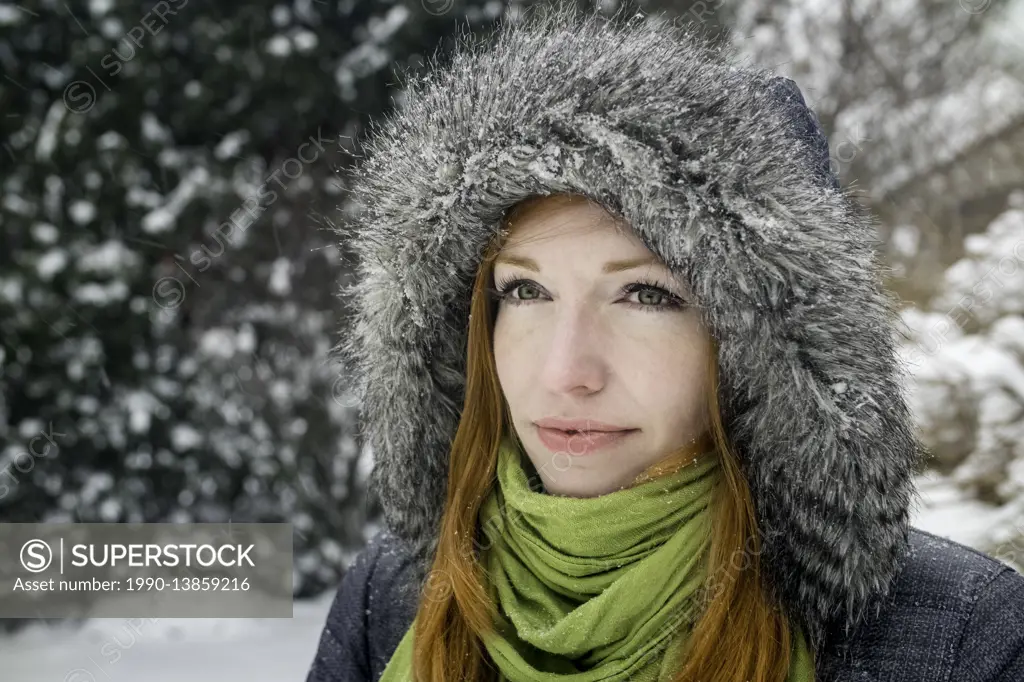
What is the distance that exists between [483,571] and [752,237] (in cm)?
72

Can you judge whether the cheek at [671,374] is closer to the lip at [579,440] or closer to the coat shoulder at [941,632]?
the lip at [579,440]

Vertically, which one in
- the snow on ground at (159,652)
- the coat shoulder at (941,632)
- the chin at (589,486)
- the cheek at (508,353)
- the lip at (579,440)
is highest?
the cheek at (508,353)

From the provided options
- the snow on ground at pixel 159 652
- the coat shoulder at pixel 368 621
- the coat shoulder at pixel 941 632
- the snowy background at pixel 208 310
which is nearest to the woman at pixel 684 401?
the coat shoulder at pixel 941 632

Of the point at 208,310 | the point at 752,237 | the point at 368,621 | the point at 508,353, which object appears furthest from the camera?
the point at 208,310

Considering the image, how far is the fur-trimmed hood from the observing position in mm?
1278

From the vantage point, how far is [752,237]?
1.27 metres

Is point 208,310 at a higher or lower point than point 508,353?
higher

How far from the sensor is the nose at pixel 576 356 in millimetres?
1294

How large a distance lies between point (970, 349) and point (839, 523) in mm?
3433

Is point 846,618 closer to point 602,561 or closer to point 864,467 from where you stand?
point 864,467

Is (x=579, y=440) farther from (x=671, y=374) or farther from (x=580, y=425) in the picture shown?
(x=671, y=374)

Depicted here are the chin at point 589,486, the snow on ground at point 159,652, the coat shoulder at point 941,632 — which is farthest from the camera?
the snow on ground at point 159,652

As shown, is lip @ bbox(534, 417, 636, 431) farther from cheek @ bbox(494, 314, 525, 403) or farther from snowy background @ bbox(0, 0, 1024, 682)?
snowy background @ bbox(0, 0, 1024, 682)

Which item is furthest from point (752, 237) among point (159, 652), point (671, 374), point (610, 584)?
point (159, 652)
